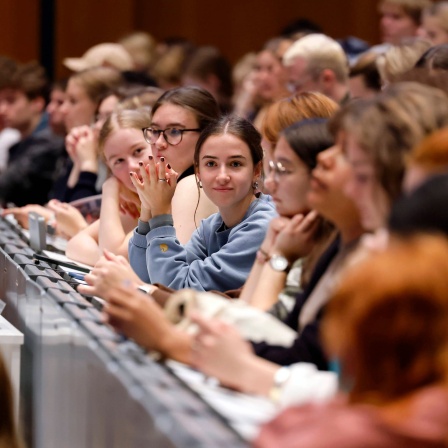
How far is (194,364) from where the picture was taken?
6.91 feet

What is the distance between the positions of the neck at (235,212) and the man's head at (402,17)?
3.96 metres

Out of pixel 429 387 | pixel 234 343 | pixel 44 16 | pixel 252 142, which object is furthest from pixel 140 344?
pixel 44 16

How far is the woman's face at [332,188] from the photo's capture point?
2135 mm

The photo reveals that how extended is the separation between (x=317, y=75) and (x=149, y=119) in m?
1.42

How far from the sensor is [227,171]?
3.14 meters

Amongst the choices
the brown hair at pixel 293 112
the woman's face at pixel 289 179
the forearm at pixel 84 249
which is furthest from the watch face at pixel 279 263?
the forearm at pixel 84 249

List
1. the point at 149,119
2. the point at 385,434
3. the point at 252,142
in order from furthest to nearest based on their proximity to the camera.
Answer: the point at 149,119 → the point at 252,142 → the point at 385,434

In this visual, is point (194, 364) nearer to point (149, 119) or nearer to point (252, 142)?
point (252, 142)

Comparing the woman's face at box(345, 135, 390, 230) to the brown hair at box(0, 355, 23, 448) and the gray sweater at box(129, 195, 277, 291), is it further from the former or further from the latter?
the gray sweater at box(129, 195, 277, 291)

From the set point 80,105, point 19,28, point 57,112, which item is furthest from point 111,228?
point 19,28

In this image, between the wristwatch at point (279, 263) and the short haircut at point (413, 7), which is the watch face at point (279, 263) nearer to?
the wristwatch at point (279, 263)

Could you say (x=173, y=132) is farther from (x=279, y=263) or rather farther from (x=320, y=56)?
(x=320, y=56)

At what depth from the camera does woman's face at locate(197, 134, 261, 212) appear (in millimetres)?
3127

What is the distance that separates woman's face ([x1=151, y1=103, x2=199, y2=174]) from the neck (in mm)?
621
